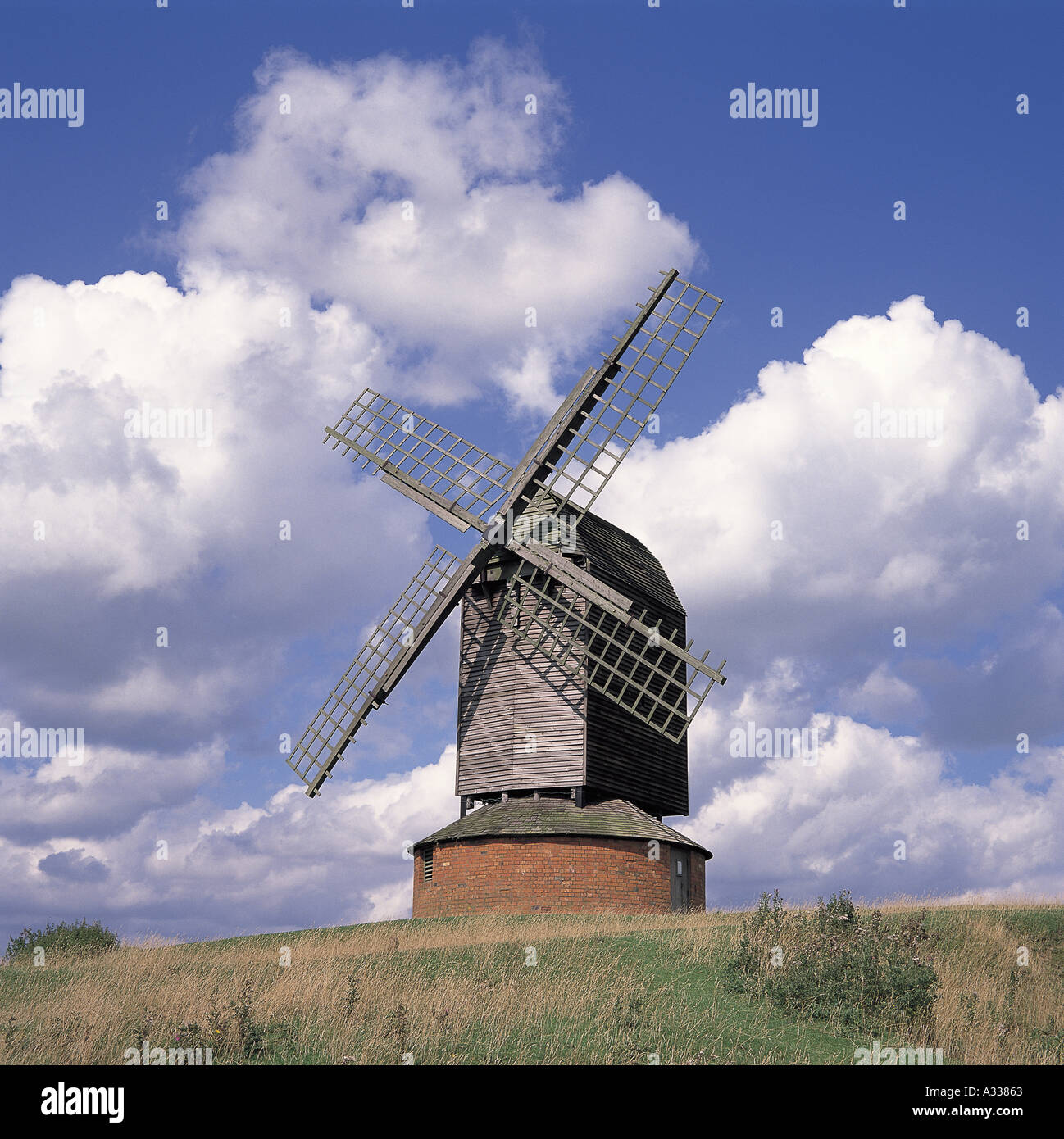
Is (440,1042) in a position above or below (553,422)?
below

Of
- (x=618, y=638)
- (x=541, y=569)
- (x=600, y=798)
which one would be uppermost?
(x=541, y=569)

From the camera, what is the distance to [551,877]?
86.4ft

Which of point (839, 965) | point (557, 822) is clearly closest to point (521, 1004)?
point (839, 965)

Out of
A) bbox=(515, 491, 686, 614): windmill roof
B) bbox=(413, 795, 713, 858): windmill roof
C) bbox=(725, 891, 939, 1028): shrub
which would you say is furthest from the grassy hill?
bbox=(515, 491, 686, 614): windmill roof

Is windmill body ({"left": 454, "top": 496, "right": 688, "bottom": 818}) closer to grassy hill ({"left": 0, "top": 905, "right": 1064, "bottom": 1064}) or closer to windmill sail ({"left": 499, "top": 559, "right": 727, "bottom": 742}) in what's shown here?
windmill sail ({"left": 499, "top": 559, "right": 727, "bottom": 742})

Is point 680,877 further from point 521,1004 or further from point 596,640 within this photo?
point 521,1004

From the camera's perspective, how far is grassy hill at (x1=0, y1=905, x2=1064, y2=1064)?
13.3 metres

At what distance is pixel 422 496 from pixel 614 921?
12242mm

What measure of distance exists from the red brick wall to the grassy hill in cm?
493

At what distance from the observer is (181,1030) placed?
1336 cm
